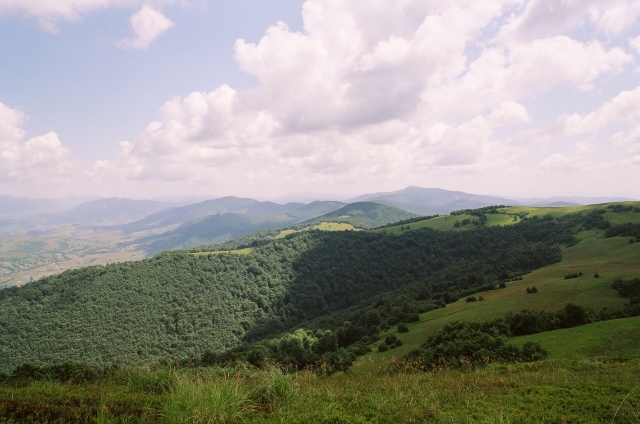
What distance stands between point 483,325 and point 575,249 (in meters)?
63.7

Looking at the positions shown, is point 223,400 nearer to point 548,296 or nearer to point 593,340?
point 593,340

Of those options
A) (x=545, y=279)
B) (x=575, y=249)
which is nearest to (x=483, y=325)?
(x=545, y=279)

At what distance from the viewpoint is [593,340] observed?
752 inches

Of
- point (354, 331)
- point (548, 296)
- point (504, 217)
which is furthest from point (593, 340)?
point (504, 217)

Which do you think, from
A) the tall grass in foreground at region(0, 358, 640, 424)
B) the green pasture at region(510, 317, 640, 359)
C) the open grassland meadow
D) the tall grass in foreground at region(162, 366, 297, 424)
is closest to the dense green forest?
the open grassland meadow

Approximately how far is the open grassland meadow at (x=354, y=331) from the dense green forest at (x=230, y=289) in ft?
2.10

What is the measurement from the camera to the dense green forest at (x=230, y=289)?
263ft

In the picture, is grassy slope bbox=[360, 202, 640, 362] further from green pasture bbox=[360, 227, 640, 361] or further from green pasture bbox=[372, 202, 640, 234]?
green pasture bbox=[372, 202, 640, 234]

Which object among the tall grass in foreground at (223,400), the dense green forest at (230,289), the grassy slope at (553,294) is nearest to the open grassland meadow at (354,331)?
the tall grass in foreground at (223,400)

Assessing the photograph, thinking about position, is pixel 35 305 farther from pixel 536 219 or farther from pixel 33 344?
pixel 536 219

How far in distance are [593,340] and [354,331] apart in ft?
109

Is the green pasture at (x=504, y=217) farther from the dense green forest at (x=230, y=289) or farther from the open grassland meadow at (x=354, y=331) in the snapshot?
the dense green forest at (x=230, y=289)

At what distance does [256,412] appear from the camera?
24.3ft

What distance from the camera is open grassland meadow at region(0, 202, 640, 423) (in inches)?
307
